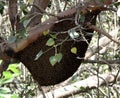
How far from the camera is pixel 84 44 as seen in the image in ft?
6.01

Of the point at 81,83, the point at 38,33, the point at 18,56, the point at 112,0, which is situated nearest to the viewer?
the point at 112,0

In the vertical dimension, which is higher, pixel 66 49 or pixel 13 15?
pixel 13 15

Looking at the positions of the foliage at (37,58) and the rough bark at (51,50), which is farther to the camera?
the rough bark at (51,50)

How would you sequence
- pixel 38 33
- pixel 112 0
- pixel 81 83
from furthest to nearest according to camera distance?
pixel 81 83 < pixel 38 33 < pixel 112 0

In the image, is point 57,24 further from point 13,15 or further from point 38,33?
point 13,15

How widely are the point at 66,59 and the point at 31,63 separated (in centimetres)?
20

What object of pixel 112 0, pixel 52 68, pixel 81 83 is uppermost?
pixel 112 0

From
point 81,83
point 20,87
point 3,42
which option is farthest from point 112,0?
point 20,87

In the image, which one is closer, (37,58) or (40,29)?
(37,58)

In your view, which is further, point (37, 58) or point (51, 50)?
point (51, 50)

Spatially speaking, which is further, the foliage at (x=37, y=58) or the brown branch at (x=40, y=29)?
the brown branch at (x=40, y=29)

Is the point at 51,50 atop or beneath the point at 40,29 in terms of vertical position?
beneath

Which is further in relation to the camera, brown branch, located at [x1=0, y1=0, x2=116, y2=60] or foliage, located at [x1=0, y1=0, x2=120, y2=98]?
brown branch, located at [x1=0, y1=0, x2=116, y2=60]

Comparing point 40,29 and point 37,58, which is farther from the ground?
point 40,29
